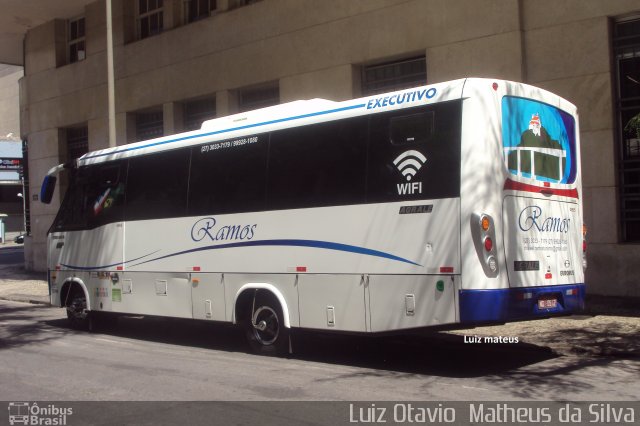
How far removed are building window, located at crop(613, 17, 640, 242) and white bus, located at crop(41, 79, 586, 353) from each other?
14.2ft

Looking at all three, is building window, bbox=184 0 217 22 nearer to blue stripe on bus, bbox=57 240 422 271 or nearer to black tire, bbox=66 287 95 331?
black tire, bbox=66 287 95 331

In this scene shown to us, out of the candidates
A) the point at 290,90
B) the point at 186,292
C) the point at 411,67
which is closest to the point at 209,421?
the point at 186,292

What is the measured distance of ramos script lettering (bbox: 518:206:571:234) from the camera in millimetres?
8016

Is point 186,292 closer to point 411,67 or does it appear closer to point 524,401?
point 524,401

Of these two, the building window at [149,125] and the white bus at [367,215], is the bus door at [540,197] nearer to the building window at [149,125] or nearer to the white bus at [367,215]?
the white bus at [367,215]

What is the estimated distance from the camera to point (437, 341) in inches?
416

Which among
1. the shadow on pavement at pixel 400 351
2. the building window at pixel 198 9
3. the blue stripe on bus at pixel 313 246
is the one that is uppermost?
the building window at pixel 198 9

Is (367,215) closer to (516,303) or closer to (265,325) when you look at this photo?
(516,303)

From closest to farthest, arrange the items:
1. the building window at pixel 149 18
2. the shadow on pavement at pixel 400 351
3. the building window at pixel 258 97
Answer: the shadow on pavement at pixel 400 351, the building window at pixel 258 97, the building window at pixel 149 18

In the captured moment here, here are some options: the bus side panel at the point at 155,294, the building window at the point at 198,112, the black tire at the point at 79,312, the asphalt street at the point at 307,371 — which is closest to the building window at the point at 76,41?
the building window at the point at 198,112

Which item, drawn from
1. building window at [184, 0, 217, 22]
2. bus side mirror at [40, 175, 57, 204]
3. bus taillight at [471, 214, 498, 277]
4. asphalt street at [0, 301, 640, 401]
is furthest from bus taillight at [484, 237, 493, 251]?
building window at [184, 0, 217, 22]

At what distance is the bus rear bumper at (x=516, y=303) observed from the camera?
7480mm

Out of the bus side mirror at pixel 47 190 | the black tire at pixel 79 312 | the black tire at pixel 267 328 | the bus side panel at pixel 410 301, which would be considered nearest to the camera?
the bus side panel at pixel 410 301

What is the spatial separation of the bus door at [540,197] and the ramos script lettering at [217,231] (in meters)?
3.68
